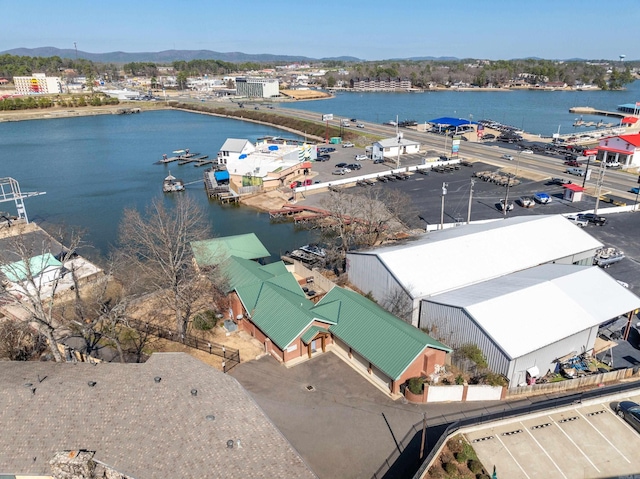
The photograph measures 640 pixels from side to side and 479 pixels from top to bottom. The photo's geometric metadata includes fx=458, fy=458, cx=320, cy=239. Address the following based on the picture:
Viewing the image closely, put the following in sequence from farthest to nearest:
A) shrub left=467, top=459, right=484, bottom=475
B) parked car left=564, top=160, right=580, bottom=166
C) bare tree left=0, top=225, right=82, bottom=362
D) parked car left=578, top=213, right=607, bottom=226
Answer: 1. parked car left=564, top=160, right=580, bottom=166
2. parked car left=578, top=213, right=607, bottom=226
3. bare tree left=0, top=225, right=82, bottom=362
4. shrub left=467, top=459, right=484, bottom=475

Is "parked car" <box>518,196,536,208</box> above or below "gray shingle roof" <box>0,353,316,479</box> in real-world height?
below

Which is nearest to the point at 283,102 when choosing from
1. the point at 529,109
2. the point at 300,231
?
the point at 529,109

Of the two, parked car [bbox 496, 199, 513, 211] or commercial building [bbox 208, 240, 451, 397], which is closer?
commercial building [bbox 208, 240, 451, 397]

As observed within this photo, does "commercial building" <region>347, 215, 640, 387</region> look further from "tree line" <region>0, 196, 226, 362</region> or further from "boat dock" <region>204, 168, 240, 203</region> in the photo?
"boat dock" <region>204, 168, 240, 203</region>

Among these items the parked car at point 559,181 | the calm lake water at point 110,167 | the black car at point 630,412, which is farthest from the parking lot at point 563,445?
the parked car at point 559,181

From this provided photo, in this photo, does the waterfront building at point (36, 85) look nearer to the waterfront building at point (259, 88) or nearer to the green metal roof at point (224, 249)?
the waterfront building at point (259, 88)

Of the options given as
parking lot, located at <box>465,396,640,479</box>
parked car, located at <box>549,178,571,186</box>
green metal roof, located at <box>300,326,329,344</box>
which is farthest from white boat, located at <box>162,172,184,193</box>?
parking lot, located at <box>465,396,640,479</box>

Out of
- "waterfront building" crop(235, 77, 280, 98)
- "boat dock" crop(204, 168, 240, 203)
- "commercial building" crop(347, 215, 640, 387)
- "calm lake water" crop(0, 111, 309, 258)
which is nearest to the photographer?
"commercial building" crop(347, 215, 640, 387)

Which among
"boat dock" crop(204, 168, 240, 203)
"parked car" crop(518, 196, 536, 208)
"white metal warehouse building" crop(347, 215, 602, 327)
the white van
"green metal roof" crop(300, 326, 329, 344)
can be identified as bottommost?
"boat dock" crop(204, 168, 240, 203)
